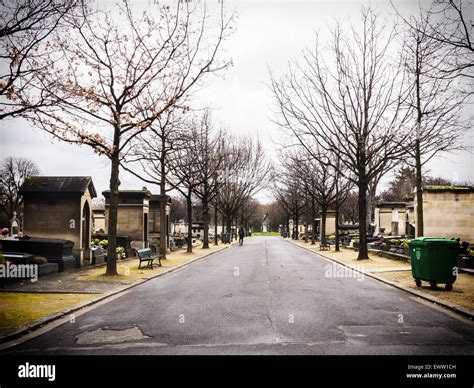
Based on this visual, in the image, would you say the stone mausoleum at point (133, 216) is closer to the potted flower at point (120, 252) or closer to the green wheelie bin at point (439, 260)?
the potted flower at point (120, 252)

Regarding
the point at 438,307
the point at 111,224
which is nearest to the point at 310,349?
the point at 438,307

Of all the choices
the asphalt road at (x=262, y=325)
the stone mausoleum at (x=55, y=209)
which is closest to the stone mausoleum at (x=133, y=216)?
the stone mausoleum at (x=55, y=209)

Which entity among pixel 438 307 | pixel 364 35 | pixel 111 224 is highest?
pixel 364 35

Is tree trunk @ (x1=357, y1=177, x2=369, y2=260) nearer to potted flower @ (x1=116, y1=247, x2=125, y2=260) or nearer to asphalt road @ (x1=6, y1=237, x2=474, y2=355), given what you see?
asphalt road @ (x1=6, y1=237, x2=474, y2=355)

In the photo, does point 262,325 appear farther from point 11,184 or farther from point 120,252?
point 11,184

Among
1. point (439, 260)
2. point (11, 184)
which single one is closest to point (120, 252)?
point (439, 260)

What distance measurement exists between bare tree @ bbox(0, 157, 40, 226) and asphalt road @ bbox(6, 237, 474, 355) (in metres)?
55.2

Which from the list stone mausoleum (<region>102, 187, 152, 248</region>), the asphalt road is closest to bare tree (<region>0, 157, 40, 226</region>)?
stone mausoleum (<region>102, 187, 152, 248</region>)

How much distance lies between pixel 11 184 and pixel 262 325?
63928 mm

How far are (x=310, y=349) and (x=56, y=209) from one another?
16.4 m
